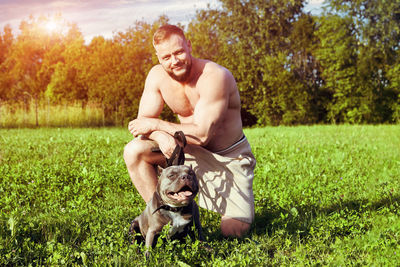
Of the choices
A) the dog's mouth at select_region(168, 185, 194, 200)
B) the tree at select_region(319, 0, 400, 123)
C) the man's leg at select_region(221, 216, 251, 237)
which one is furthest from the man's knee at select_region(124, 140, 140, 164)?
the tree at select_region(319, 0, 400, 123)

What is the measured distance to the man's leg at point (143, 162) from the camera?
A: 373 cm

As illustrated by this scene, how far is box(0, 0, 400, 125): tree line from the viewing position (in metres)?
20.9

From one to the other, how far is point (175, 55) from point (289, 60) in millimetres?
19306

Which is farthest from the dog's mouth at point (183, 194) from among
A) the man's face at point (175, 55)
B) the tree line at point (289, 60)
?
the tree line at point (289, 60)

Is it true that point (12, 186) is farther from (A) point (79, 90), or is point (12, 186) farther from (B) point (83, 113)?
(A) point (79, 90)

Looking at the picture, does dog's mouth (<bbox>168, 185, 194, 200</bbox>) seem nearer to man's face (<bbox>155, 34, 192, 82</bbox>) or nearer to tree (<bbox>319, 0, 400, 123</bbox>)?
man's face (<bbox>155, 34, 192, 82</bbox>)

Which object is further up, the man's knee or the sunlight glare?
the sunlight glare

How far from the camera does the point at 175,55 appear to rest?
3.55m

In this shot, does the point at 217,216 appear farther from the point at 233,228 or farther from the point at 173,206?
the point at 173,206

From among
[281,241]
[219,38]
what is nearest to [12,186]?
[281,241]

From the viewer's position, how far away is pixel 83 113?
63.6 ft

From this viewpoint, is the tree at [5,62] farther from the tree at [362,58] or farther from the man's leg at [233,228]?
the man's leg at [233,228]

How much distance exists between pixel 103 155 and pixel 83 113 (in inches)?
474

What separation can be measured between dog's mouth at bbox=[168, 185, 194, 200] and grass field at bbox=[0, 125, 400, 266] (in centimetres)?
38
